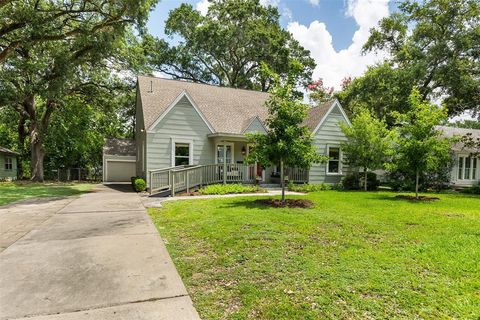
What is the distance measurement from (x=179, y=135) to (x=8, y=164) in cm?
2208

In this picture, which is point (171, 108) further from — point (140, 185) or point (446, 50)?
point (446, 50)

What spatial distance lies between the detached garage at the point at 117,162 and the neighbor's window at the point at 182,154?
36.2ft

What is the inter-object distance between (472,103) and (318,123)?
12.2 meters

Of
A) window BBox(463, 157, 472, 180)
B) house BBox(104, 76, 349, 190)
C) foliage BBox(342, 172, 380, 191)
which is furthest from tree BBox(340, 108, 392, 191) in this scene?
window BBox(463, 157, 472, 180)

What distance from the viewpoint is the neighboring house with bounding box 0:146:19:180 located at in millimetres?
24938

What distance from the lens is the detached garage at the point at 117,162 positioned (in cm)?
2495

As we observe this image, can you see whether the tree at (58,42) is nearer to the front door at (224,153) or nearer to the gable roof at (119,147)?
the front door at (224,153)

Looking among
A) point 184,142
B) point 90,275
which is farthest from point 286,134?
point 184,142

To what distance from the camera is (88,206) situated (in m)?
9.96

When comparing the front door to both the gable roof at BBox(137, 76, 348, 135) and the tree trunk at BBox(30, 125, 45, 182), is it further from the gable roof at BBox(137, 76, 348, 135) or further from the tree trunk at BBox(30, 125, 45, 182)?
the tree trunk at BBox(30, 125, 45, 182)

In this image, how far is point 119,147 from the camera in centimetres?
2609

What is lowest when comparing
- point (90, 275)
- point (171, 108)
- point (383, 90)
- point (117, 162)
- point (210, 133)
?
point (90, 275)

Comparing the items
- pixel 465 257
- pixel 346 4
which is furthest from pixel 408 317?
Answer: pixel 346 4

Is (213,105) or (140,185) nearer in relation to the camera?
(140,185)
